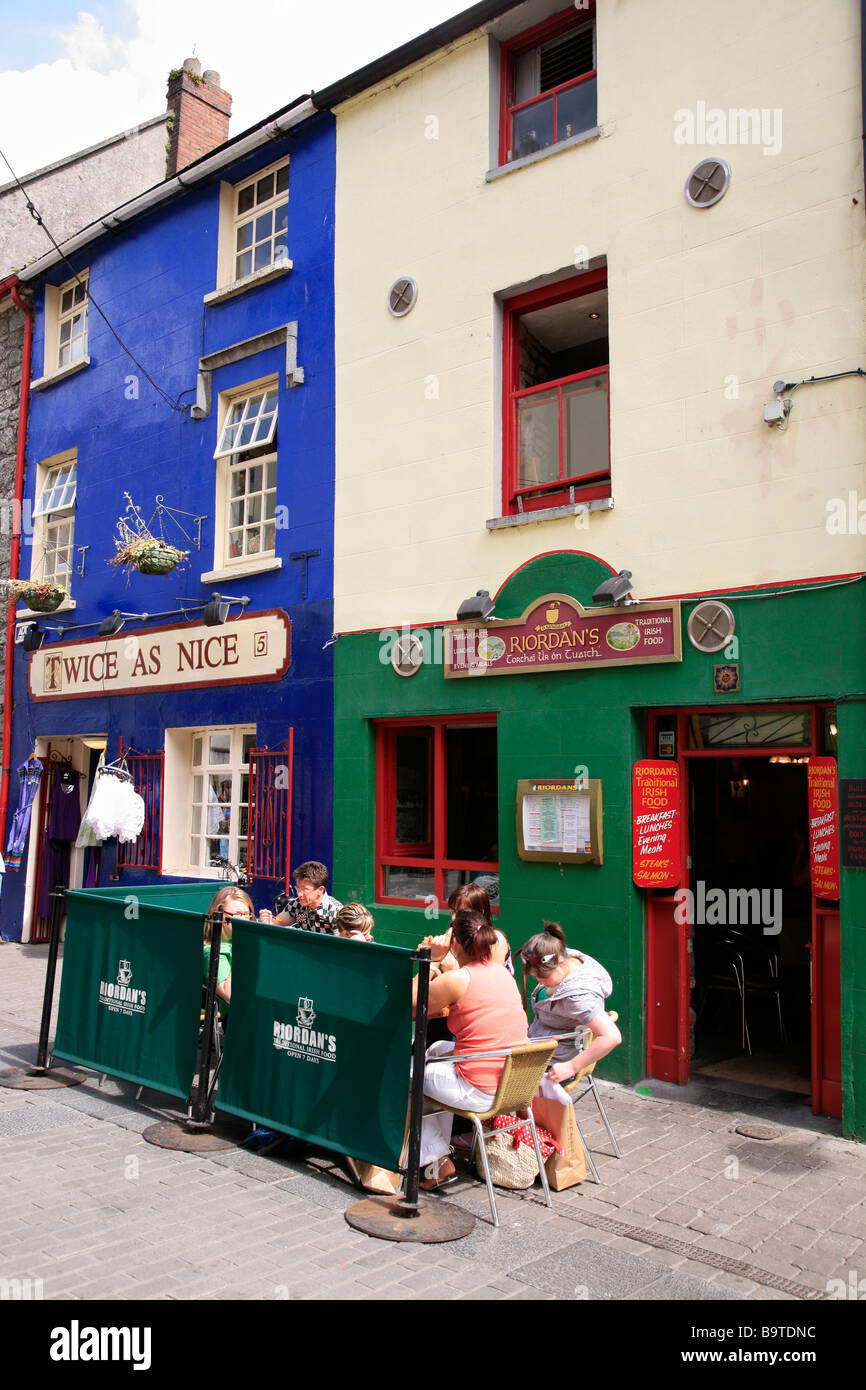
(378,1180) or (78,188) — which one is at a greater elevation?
(78,188)

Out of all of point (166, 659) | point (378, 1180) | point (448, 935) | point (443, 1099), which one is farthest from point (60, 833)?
point (443, 1099)

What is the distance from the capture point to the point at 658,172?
784cm

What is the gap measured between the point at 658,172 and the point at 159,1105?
299 inches

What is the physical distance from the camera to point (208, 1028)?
624cm

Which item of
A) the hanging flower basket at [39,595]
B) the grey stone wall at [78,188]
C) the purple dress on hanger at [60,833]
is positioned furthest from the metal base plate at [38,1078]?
the grey stone wall at [78,188]

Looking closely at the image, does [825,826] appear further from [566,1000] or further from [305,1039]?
[305,1039]

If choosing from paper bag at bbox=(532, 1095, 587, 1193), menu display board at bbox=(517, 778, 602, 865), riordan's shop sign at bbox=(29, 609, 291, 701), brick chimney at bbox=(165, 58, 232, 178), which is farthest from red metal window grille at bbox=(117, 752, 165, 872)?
brick chimney at bbox=(165, 58, 232, 178)

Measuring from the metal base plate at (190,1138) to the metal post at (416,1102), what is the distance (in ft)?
4.66

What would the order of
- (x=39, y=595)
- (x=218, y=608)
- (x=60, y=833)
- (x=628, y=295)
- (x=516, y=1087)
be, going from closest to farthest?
(x=516, y=1087) < (x=628, y=295) < (x=218, y=608) < (x=39, y=595) < (x=60, y=833)

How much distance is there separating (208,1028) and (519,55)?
27.8 ft

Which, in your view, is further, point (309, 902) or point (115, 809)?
point (115, 809)

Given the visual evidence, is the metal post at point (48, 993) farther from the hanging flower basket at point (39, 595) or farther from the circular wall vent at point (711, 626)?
the hanging flower basket at point (39, 595)

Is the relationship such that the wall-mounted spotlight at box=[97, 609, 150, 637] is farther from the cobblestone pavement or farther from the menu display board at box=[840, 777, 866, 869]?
the menu display board at box=[840, 777, 866, 869]

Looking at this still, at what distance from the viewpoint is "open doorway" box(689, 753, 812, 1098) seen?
8280mm
